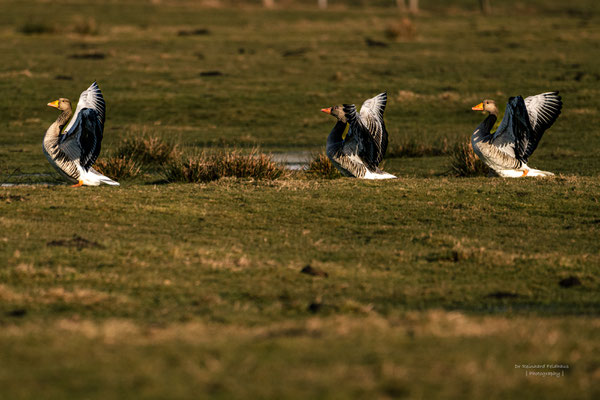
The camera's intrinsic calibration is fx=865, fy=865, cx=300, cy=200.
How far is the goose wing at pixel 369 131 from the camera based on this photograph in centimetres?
1572

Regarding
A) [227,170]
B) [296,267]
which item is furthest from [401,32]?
[296,267]

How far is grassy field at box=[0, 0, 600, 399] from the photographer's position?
5715mm

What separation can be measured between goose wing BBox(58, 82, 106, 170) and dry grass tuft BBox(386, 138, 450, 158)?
10.5 meters

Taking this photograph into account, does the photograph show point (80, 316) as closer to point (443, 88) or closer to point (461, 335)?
point (461, 335)

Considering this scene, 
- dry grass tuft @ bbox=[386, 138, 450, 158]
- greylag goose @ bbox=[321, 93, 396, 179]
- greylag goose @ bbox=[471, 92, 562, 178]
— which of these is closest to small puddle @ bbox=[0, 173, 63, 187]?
greylag goose @ bbox=[321, 93, 396, 179]

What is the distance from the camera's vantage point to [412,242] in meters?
12.2

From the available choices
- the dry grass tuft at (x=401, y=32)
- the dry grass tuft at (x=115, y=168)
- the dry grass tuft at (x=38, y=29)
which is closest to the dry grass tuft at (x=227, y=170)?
the dry grass tuft at (x=115, y=168)


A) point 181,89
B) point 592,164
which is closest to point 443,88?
point 181,89

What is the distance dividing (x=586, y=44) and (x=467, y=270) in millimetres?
37674

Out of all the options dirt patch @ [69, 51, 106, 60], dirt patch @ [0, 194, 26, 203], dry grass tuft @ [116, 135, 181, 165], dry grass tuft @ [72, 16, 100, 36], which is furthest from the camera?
dry grass tuft @ [72, 16, 100, 36]

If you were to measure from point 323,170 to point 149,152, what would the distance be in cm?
493

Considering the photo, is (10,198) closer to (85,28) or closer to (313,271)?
(313,271)

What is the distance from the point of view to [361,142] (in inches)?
634

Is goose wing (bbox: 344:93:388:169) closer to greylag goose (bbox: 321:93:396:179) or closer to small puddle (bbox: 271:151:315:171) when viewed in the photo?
greylag goose (bbox: 321:93:396:179)
